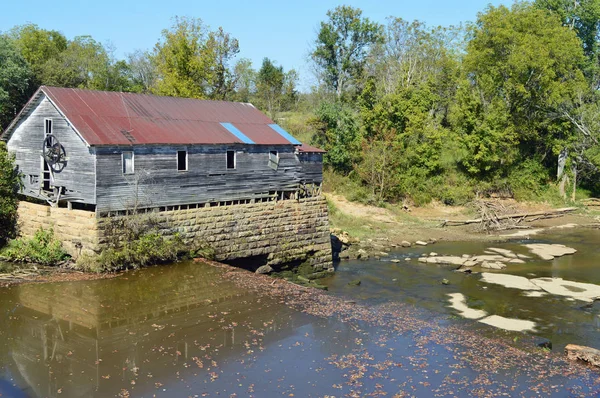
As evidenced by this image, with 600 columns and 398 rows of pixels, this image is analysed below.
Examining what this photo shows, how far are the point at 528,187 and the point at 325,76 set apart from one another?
21.2 meters

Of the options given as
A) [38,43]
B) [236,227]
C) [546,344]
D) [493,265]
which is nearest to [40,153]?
[236,227]

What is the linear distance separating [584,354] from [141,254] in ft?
51.4

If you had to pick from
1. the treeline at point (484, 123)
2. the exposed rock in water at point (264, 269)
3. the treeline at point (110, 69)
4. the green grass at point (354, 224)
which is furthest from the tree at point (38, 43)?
the exposed rock in water at point (264, 269)

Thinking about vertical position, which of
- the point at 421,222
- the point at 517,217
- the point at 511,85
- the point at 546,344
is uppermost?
the point at 511,85

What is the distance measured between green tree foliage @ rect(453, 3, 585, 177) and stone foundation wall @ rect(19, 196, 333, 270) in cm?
2370

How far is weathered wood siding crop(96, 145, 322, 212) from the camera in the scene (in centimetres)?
2153

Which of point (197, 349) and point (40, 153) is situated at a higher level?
point (40, 153)

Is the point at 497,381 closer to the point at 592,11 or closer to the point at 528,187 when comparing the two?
the point at 528,187

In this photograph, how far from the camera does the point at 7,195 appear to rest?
24781 millimetres

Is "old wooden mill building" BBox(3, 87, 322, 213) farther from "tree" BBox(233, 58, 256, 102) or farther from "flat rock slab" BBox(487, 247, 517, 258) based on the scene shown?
"tree" BBox(233, 58, 256, 102)

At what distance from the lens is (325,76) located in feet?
176

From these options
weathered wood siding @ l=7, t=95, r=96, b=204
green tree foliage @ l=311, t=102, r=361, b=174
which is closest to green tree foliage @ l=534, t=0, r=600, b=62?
green tree foliage @ l=311, t=102, r=361, b=174

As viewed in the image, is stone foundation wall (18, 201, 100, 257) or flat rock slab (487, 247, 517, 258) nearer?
stone foundation wall (18, 201, 100, 257)

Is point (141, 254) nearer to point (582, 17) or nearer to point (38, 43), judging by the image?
point (38, 43)
